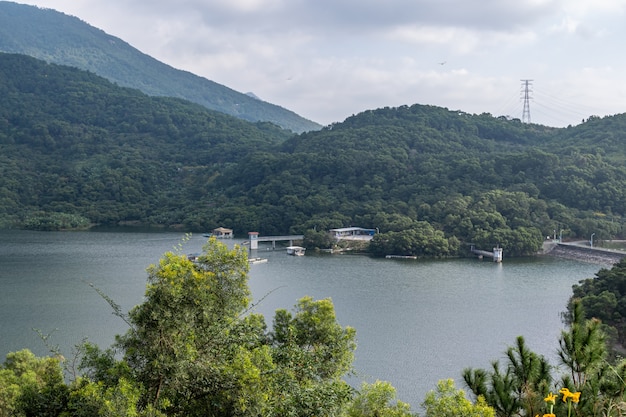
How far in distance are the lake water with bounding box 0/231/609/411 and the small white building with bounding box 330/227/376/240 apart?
3908 mm

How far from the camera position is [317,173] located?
160ft

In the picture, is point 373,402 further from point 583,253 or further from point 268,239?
point 268,239

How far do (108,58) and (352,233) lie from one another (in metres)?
90.0

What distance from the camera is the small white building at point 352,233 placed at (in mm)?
37875

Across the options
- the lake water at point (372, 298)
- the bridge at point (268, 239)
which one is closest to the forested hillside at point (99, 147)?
the bridge at point (268, 239)

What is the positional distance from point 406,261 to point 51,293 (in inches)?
678

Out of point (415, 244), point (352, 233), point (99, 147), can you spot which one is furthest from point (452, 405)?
point (99, 147)

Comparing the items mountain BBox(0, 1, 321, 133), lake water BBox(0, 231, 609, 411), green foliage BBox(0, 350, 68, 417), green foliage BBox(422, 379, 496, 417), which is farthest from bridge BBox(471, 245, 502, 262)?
mountain BBox(0, 1, 321, 133)

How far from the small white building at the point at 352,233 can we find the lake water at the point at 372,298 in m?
3.91

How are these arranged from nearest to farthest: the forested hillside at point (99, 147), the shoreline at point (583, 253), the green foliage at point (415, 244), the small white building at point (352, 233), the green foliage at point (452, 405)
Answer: the green foliage at point (452, 405)
the shoreline at point (583, 253)
the green foliage at point (415, 244)
the small white building at point (352, 233)
the forested hillside at point (99, 147)

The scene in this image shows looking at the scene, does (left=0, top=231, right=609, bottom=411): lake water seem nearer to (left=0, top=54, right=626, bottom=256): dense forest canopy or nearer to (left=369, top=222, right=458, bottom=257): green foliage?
(left=369, top=222, right=458, bottom=257): green foliage

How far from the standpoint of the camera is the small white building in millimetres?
37875

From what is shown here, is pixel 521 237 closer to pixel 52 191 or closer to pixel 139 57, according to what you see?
pixel 52 191

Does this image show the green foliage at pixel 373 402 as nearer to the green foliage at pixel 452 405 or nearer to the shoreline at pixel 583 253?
the green foliage at pixel 452 405
